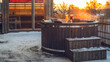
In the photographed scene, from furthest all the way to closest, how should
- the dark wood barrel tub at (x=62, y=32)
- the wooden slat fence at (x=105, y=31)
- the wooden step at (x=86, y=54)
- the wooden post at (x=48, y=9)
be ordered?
the wooden post at (x=48, y=9) < the wooden slat fence at (x=105, y=31) < the dark wood barrel tub at (x=62, y=32) < the wooden step at (x=86, y=54)

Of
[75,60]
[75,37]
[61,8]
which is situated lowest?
[75,60]

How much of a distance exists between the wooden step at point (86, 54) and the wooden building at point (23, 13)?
9540mm

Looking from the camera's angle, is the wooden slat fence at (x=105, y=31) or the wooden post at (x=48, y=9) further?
the wooden post at (x=48, y=9)

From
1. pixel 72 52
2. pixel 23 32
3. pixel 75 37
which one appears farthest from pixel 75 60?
pixel 23 32

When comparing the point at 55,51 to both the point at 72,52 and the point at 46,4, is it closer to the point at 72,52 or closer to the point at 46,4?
the point at 72,52

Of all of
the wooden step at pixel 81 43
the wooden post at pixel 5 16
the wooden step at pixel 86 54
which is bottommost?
the wooden step at pixel 86 54

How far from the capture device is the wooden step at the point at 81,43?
23.7 ft

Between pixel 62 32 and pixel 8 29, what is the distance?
9077mm

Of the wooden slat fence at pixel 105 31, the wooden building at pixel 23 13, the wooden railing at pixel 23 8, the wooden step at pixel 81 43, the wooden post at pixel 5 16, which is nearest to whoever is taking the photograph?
the wooden step at pixel 81 43

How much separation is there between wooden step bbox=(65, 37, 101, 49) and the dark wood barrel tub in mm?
388

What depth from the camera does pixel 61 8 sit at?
54.4ft

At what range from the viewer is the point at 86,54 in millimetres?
7070

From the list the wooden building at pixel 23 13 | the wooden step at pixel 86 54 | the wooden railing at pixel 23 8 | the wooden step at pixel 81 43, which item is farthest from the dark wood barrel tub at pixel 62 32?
the wooden railing at pixel 23 8

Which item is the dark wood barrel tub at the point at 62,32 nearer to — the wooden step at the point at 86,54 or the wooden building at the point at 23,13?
the wooden step at the point at 86,54
